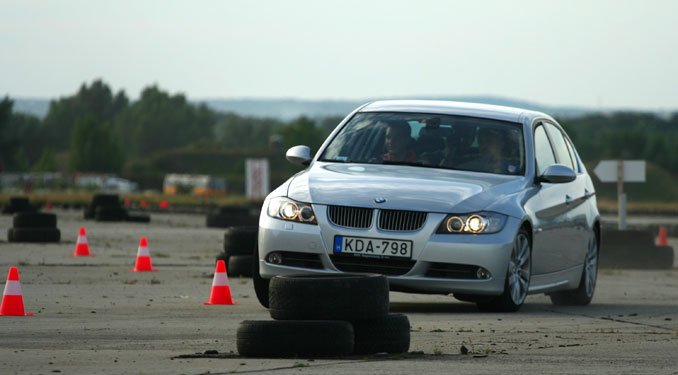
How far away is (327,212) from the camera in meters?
11.8

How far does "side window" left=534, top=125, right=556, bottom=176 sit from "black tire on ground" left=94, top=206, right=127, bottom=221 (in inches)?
1026

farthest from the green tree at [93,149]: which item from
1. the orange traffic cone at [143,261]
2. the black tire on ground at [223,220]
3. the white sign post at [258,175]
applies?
the orange traffic cone at [143,261]

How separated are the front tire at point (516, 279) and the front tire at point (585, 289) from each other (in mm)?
1606

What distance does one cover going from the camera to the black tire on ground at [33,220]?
2509 cm

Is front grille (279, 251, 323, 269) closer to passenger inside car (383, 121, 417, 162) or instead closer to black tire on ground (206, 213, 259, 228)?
passenger inside car (383, 121, 417, 162)

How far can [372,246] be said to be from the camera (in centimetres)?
1165

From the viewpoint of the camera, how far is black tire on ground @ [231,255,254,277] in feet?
55.1

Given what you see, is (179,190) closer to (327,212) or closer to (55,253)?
(55,253)

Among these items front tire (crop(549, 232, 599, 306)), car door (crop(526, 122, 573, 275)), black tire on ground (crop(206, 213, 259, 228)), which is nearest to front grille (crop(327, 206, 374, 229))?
car door (crop(526, 122, 573, 275))

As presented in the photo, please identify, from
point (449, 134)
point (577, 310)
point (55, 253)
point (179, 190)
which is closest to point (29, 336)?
point (449, 134)

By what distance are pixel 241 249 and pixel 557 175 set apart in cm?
495

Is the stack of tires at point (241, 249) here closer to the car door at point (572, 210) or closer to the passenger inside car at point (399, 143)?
the car door at point (572, 210)

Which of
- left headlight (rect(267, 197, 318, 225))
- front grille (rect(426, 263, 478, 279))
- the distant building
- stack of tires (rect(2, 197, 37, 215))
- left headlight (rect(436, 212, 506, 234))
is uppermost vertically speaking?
left headlight (rect(267, 197, 318, 225))

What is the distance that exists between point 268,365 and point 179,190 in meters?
118
